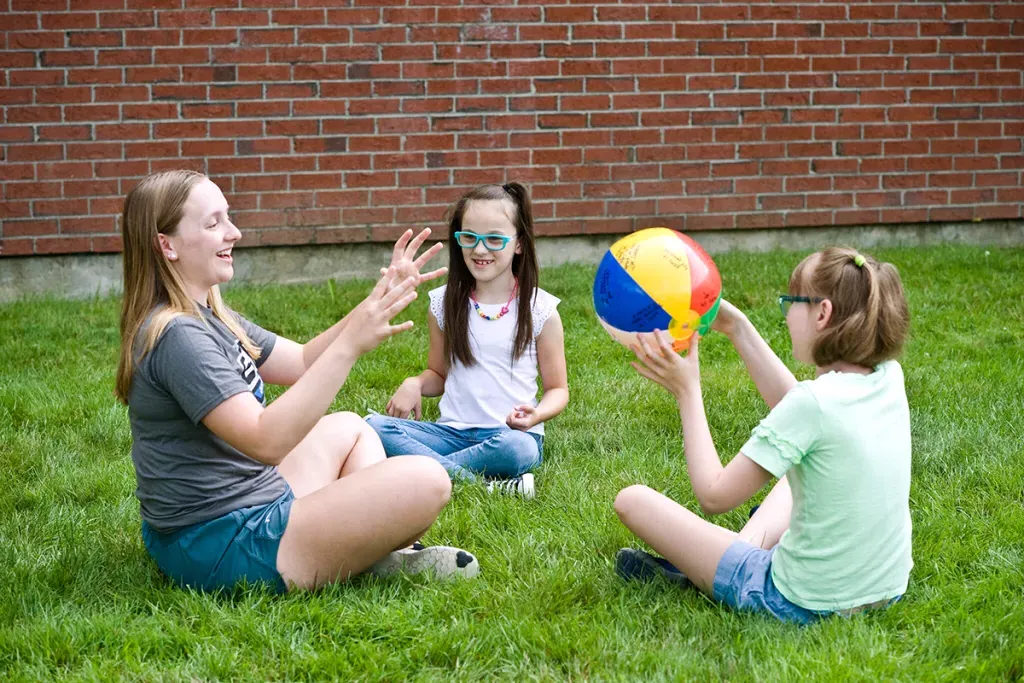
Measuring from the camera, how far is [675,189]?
302 inches

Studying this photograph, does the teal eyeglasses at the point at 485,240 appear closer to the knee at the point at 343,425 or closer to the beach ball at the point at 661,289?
the knee at the point at 343,425

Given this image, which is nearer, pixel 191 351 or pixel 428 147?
pixel 191 351

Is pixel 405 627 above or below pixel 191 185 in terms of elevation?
below

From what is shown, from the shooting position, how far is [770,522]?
309 centimetres

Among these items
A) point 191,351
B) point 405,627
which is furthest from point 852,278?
point 191,351

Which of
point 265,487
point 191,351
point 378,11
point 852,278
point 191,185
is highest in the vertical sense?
point 378,11

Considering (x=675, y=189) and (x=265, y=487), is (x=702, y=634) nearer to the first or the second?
(x=265, y=487)

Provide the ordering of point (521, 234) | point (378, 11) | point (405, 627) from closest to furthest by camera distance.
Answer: point (405, 627) → point (521, 234) → point (378, 11)

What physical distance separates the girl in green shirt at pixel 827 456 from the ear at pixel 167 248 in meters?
1.25

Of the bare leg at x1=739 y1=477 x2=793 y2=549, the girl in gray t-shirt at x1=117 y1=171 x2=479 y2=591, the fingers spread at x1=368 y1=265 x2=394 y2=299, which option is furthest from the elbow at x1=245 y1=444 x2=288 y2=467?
the bare leg at x1=739 y1=477 x2=793 y2=549

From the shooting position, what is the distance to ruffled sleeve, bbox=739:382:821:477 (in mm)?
2578

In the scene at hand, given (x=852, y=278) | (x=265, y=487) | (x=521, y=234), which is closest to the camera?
(x=852, y=278)

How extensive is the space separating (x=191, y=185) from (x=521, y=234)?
1.50 metres

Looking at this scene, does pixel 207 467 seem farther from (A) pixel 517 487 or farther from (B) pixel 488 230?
(B) pixel 488 230
